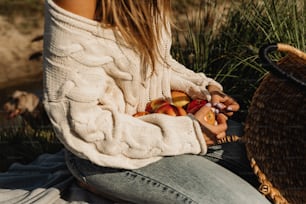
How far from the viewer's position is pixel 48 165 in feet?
7.82

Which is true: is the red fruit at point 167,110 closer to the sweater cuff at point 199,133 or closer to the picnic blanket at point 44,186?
the sweater cuff at point 199,133

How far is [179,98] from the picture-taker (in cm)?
224

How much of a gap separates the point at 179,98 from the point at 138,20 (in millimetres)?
371

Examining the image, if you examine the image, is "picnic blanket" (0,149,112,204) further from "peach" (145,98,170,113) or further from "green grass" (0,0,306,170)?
"green grass" (0,0,306,170)

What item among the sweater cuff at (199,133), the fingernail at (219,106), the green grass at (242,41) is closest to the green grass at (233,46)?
the green grass at (242,41)

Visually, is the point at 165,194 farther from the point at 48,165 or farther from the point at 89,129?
the point at 48,165

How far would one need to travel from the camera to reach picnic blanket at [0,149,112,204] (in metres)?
2.04

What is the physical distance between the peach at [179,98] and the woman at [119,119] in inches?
8.0

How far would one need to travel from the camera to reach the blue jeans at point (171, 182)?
1846 mm

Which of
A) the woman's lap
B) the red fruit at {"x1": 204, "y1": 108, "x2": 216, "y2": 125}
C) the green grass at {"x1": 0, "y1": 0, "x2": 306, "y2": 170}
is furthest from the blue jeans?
the green grass at {"x1": 0, "y1": 0, "x2": 306, "y2": 170}

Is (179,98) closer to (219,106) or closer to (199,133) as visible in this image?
(219,106)

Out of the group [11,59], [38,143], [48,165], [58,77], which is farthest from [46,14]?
[11,59]

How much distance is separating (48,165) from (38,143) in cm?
66

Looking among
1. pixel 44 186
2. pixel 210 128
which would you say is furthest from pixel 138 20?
pixel 44 186
